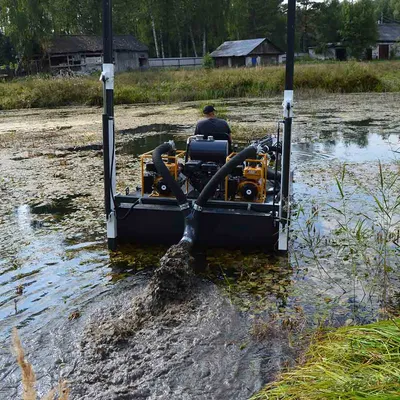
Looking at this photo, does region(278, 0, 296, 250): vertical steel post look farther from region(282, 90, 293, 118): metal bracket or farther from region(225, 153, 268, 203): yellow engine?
region(225, 153, 268, 203): yellow engine

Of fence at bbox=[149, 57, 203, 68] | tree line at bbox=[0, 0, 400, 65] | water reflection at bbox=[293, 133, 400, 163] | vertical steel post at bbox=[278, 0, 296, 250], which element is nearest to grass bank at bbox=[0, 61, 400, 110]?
water reflection at bbox=[293, 133, 400, 163]

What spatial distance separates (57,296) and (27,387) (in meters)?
4.15

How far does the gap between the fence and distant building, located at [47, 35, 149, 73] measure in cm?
176

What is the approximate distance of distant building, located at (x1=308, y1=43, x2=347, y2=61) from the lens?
56719 millimetres

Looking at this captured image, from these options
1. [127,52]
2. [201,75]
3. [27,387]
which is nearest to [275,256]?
[27,387]

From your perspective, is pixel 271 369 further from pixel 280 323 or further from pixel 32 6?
pixel 32 6

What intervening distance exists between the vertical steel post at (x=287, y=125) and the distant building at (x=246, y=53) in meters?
45.3

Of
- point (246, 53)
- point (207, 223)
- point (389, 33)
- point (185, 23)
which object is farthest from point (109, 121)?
point (389, 33)

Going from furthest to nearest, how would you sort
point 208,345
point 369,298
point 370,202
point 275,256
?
point 370,202, point 275,256, point 369,298, point 208,345

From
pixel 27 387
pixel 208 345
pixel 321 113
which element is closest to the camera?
pixel 27 387

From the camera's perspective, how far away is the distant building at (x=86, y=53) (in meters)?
46.2

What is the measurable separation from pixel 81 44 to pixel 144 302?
150 feet

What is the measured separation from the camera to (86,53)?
4756cm

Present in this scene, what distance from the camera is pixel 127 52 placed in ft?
162
